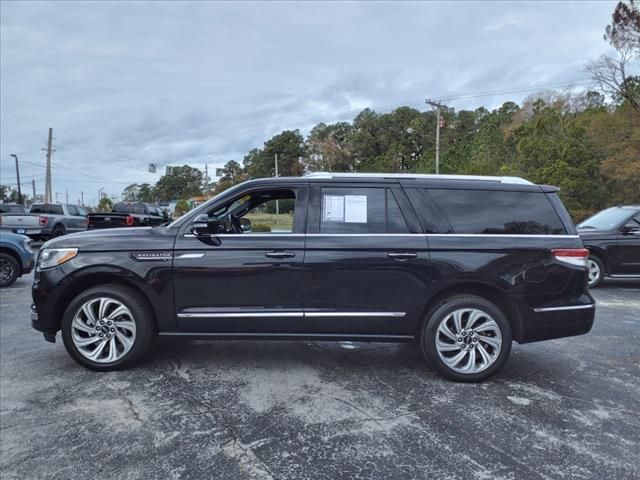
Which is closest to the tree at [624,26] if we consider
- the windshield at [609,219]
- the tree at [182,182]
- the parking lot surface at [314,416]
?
the windshield at [609,219]

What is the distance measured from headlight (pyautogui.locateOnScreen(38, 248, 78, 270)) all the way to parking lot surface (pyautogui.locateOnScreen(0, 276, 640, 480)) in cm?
102

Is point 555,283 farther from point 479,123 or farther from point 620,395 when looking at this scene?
point 479,123

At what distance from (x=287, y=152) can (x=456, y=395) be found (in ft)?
222

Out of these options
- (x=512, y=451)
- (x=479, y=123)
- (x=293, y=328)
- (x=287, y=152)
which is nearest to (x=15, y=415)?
(x=293, y=328)

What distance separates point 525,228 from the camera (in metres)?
4.10

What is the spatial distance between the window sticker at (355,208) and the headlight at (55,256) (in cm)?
248

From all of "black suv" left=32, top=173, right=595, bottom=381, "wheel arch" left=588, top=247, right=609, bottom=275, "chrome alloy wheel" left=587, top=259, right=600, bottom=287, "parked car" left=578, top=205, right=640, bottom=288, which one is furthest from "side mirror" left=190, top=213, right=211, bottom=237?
"chrome alloy wheel" left=587, top=259, right=600, bottom=287

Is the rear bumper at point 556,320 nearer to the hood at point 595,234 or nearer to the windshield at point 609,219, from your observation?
the hood at point 595,234

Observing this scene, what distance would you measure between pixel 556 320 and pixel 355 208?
2.03 metres

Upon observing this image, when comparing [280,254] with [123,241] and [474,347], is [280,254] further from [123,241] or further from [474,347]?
[474,347]

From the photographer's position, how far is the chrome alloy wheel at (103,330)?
13.5 ft

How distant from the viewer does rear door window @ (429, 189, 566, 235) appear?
4.09 meters

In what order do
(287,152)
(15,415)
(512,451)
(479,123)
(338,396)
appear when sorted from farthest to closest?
1. (287,152)
2. (479,123)
3. (338,396)
4. (15,415)
5. (512,451)

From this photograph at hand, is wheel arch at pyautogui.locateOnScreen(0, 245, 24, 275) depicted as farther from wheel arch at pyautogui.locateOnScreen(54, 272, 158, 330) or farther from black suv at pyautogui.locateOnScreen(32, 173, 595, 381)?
wheel arch at pyautogui.locateOnScreen(54, 272, 158, 330)
